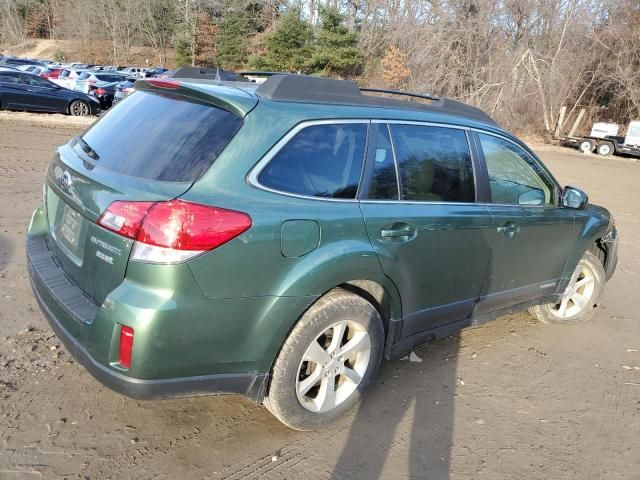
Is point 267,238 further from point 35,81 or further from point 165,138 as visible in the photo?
point 35,81

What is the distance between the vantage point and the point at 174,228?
232 cm

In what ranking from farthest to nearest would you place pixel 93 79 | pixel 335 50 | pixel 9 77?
pixel 335 50 → pixel 93 79 → pixel 9 77

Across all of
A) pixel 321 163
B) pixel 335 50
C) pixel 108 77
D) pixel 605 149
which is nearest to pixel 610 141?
pixel 605 149

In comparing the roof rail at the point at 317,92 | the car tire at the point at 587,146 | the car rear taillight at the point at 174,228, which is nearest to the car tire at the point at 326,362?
the car rear taillight at the point at 174,228

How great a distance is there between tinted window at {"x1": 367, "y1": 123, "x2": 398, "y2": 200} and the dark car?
1685cm

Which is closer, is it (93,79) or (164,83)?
(164,83)

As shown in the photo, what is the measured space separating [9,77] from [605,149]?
24.4 meters

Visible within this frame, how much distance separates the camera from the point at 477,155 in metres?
3.66

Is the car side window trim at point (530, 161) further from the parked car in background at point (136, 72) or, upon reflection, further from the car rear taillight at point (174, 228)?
the parked car in background at point (136, 72)

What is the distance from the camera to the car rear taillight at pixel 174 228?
7.63 feet

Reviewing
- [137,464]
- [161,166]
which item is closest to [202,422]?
[137,464]

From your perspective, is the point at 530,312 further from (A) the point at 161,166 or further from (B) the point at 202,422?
(A) the point at 161,166

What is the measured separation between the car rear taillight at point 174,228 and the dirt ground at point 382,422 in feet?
3.64

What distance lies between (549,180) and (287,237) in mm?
2595
